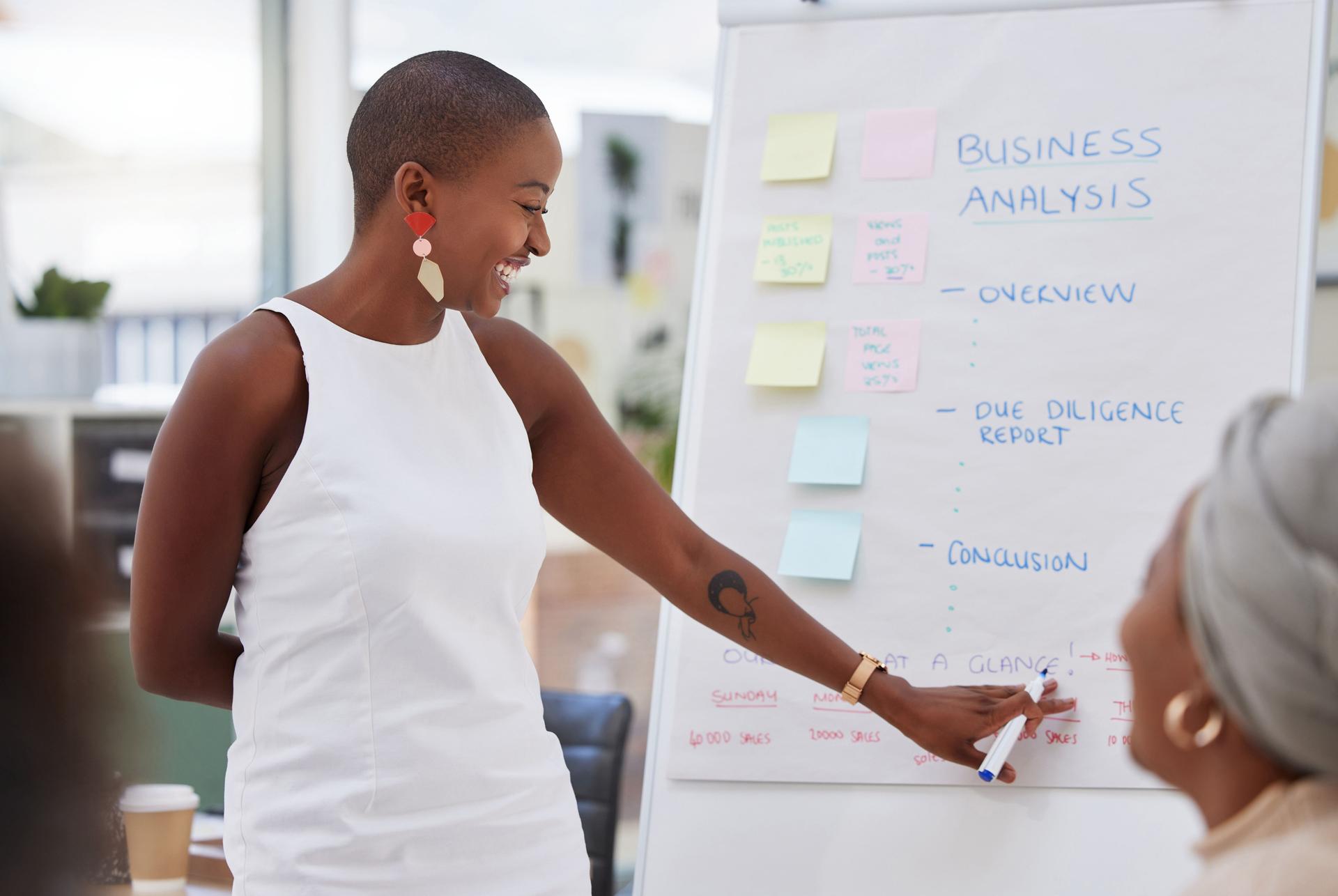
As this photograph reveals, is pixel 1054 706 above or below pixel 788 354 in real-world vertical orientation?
below

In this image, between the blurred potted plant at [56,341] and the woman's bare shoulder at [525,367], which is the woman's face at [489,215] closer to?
the woman's bare shoulder at [525,367]

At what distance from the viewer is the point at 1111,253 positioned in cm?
152

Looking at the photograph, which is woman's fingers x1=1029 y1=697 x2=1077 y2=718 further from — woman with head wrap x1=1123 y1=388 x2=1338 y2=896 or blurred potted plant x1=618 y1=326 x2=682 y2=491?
blurred potted plant x1=618 y1=326 x2=682 y2=491

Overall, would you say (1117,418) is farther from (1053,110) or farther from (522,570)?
(522,570)

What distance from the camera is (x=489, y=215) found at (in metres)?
1.23

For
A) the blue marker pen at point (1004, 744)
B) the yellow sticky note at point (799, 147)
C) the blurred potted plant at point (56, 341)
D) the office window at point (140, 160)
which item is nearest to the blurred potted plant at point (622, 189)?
the office window at point (140, 160)

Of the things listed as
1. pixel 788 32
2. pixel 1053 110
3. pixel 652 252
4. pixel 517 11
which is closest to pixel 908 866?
pixel 1053 110

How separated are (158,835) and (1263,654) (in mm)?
1702

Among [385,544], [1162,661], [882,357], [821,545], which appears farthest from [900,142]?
[1162,661]

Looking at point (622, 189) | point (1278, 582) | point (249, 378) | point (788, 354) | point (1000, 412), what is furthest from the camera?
point (622, 189)

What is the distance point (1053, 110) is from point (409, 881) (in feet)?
3.92

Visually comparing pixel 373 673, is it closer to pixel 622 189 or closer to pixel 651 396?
pixel 651 396

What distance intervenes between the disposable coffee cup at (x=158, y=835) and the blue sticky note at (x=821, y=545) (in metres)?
1.01

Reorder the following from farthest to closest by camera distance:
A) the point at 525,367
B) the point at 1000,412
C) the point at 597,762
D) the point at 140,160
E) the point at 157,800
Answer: the point at 140,160
the point at 597,762
the point at 157,800
the point at 1000,412
the point at 525,367
